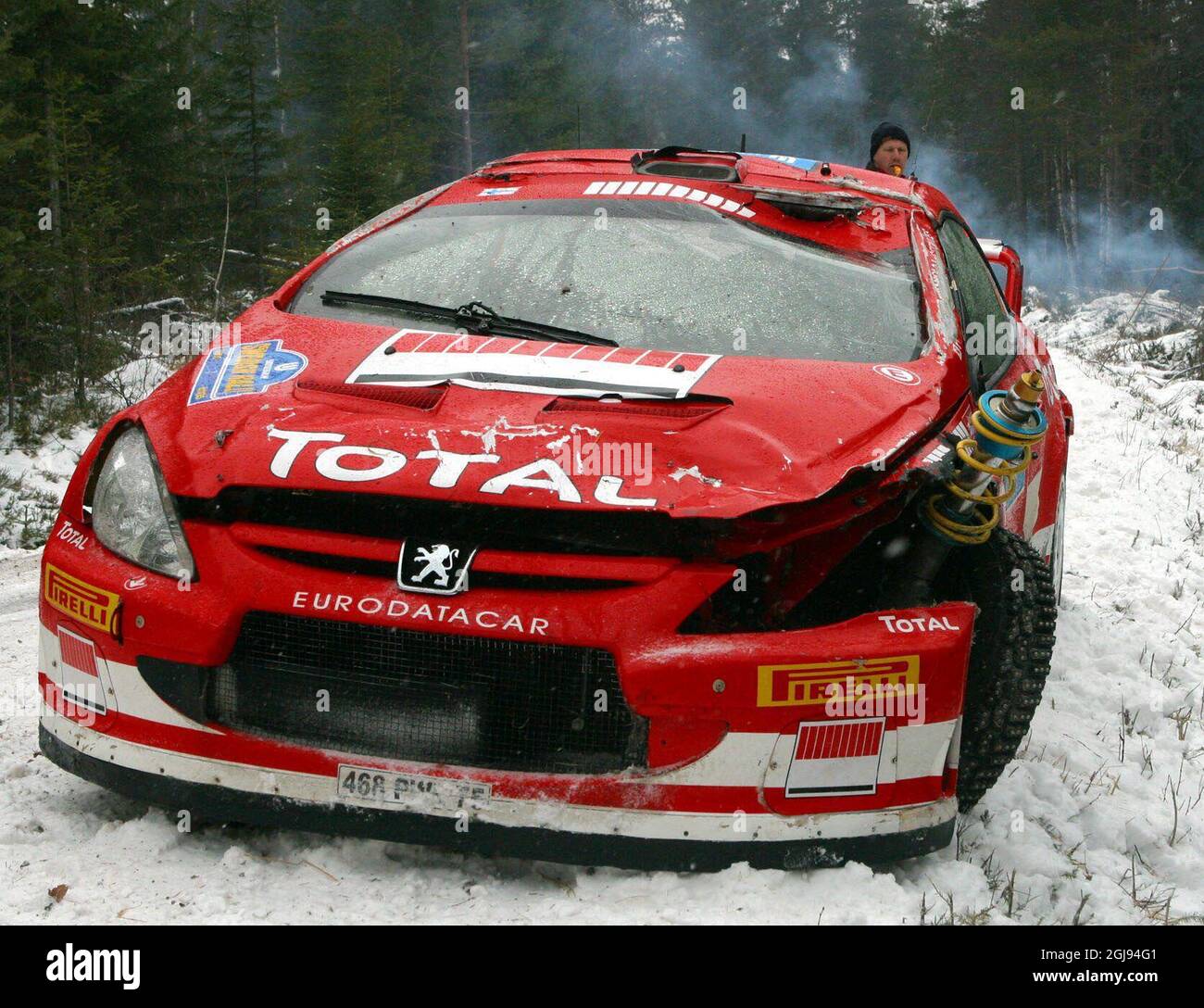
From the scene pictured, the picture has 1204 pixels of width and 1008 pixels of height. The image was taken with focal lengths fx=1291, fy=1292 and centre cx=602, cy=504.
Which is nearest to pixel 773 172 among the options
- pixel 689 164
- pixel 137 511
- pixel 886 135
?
pixel 689 164

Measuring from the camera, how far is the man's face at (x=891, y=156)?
814 cm

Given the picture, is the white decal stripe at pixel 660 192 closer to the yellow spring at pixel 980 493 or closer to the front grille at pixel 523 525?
the yellow spring at pixel 980 493

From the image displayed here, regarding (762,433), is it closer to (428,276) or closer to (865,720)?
(865,720)

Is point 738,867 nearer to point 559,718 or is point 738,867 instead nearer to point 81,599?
point 559,718

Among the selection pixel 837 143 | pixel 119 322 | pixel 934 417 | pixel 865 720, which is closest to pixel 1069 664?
pixel 934 417

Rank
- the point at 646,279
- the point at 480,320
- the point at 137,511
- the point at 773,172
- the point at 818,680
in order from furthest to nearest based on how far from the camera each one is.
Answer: the point at 773,172
the point at 646,279
the point at 480,320
the point at 137,511
the point at 818,680

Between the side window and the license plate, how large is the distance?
1.83 meters

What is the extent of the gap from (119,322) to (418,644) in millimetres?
10482

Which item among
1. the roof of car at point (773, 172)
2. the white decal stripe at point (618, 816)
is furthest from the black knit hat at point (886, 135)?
the white decal stripe at point (618, 816)

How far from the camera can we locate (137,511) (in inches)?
115

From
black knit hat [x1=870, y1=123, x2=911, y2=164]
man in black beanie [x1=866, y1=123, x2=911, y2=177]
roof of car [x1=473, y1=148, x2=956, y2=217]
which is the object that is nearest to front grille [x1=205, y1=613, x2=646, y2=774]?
roof of car [x1=473, y1=148, x2=956, y2=217]

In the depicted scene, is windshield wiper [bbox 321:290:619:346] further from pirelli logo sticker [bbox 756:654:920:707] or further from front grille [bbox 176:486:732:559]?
pirelli logo sticker [bbox 756:654:920:707]

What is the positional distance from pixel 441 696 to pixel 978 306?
242cm

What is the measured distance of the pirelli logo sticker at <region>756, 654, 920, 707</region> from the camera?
8.30ft
